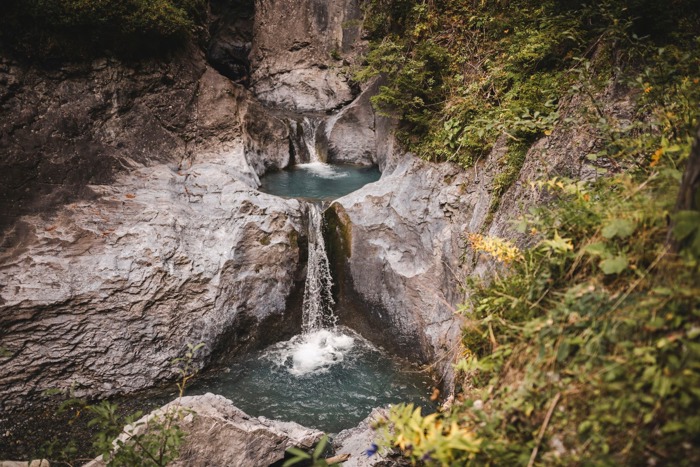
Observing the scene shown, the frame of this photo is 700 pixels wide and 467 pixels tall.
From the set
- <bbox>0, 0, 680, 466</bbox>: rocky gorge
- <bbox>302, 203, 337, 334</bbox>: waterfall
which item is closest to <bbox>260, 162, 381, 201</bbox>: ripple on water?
<bbox>0, 0, 680, 466</bbox>: rocky gorge

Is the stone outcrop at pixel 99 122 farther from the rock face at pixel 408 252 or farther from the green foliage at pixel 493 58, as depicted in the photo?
the green foliage at pixel 493 58

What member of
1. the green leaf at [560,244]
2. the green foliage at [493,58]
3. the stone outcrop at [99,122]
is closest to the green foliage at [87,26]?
the stone outcrop at [99,122]

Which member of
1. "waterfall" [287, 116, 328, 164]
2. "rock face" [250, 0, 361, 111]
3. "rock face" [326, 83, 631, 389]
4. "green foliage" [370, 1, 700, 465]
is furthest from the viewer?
"rock face" [250, 0, 361, 111]

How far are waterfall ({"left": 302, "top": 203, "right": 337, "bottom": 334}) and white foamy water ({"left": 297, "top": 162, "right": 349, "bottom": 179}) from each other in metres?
4.35

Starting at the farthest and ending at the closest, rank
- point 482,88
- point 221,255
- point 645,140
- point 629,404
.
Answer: point 221,255 < point 482,88 < point 645,140 < point 629,404

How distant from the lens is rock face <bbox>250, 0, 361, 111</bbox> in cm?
1672

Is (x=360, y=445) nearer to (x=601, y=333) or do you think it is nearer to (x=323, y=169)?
(x=601, y=333)

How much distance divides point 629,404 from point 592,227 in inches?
49.2

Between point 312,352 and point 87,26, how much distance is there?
7.99 metres

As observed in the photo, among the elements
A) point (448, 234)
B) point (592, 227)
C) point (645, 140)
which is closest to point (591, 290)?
point (592, 227)

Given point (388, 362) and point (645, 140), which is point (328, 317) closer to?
point (388, 362)

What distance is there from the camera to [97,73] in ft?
25.2

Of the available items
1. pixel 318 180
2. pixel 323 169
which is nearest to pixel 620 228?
pixel 318 180

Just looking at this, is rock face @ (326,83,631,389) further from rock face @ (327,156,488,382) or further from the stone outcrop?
the stone outcrop
